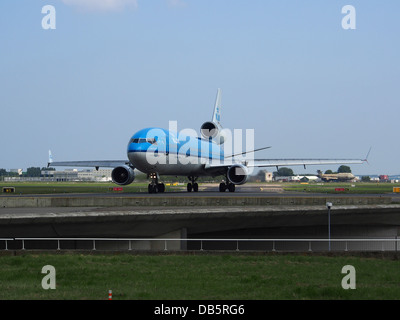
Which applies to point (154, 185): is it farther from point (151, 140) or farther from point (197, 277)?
point (197, 277)

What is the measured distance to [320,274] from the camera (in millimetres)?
21266

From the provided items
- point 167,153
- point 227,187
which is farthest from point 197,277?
point 227,187

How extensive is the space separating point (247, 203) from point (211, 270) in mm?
17730

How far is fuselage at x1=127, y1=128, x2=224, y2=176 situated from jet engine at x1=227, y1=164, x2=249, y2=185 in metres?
3.50

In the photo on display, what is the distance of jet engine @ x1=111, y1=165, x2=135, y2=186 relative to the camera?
51062 millimetres

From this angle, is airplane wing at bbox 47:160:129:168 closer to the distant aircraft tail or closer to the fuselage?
the fuselage

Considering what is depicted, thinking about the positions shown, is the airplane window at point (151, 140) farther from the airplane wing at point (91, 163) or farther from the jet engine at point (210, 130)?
the jet engine at point (210, 130)

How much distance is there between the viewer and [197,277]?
20250mm

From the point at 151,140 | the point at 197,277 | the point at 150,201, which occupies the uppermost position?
the point at 151,140

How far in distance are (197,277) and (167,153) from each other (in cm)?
3029

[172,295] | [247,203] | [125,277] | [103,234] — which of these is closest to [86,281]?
[125,277]

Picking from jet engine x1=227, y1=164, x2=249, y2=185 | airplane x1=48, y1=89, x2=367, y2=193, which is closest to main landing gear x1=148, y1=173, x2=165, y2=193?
airplane x1=48, y1=89, x2=367, y2=193
